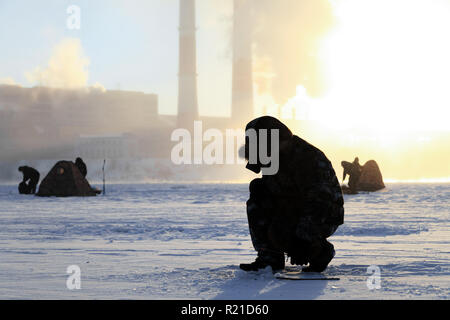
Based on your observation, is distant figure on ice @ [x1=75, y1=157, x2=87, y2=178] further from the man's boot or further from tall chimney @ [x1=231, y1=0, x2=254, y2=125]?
tall chimney @ [x1=231, y1=0, x2=254, y2=125]

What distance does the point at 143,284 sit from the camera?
5.49m

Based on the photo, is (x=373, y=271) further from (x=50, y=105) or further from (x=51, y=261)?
(x=50, y=105)

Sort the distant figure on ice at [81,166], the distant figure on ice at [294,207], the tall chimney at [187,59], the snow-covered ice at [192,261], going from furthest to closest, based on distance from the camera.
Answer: the tall chimney at [187,59] → the distant figure on ice at [81,166] → the distant figure on ice at [294,207] → the snow-covered ice at [192,261]

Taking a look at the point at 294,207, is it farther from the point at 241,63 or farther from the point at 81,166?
the point at 241,63

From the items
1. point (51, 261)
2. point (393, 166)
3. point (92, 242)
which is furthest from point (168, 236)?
point (393, 166)

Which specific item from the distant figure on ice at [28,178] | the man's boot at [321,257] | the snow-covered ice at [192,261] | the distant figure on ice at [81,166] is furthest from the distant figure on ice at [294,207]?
the distant figure on ice at [28,178]

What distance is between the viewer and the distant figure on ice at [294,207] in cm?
581

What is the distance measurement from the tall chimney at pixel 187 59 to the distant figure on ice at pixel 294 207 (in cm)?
7019

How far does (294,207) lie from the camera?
5918mm

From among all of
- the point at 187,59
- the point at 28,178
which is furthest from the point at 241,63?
the point at 28,178

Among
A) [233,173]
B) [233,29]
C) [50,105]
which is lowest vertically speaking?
[233,173]

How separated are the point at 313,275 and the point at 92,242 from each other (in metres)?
4.18

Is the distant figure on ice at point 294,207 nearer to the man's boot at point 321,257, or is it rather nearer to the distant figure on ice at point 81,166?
the man's boot at point 321,257
